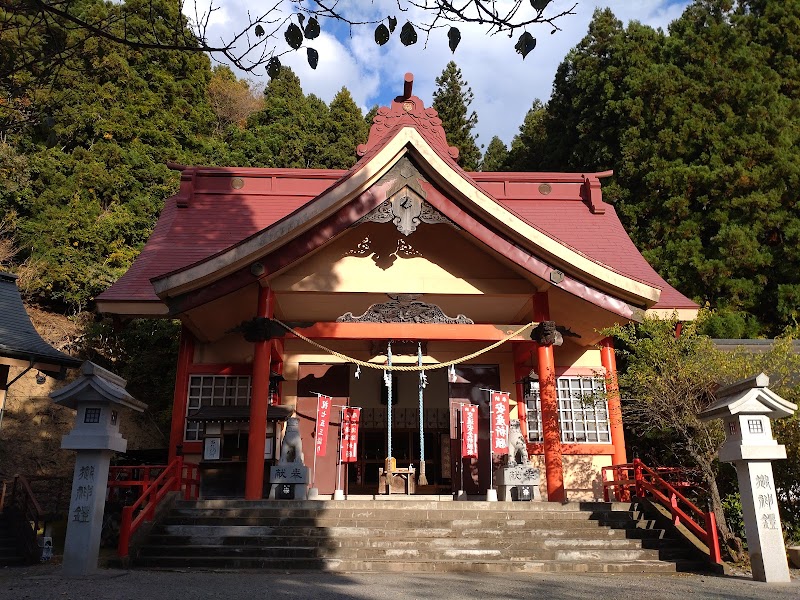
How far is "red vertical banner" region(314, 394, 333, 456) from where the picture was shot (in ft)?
38.5

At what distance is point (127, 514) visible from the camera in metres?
7.77

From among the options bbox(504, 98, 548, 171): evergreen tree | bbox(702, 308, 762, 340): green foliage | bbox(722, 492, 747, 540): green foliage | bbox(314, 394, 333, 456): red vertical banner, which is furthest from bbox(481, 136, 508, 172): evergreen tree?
bbox(722, 492, 747, 540): green foliage

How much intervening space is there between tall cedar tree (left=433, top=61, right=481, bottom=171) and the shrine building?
18.7 metres

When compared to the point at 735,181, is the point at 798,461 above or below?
below

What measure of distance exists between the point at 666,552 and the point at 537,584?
2.35m

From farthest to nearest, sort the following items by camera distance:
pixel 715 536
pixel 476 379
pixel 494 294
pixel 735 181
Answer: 1. pixel 735 181
2. pixel 476 379
3. pixel 494 294
4. pixel 715 536

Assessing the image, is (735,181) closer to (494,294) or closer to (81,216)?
(494,294)

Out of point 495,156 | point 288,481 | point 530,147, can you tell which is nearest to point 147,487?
point 288,481

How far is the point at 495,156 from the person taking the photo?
37.1 metres

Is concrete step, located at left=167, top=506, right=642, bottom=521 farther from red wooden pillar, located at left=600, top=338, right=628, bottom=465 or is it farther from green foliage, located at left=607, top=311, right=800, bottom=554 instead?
red wooden pillar, located at left=600, top=338, right=628, bottom=465

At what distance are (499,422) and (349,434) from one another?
2987 mm

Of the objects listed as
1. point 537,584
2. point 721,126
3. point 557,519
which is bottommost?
point 537,584

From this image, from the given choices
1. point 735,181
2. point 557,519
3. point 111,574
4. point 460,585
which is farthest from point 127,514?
point 735,181

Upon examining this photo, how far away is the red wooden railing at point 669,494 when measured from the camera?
782 centimetres
